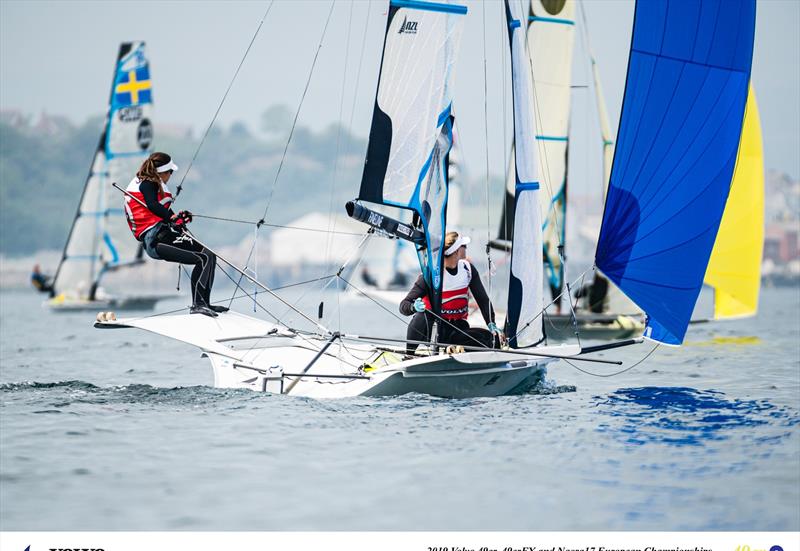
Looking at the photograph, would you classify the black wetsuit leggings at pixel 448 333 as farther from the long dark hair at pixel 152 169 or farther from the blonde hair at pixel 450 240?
the long dark hair at pixel 152 169

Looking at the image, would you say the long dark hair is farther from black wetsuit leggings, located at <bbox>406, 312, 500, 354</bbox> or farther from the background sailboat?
black wetsuit leggings, located at <bbox>406, 312, 500, 354</bbox>

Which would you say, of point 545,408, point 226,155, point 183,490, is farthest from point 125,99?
point 226,155

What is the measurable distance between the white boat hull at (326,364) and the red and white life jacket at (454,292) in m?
0.57

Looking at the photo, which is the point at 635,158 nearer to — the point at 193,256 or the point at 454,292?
the point at 454,292

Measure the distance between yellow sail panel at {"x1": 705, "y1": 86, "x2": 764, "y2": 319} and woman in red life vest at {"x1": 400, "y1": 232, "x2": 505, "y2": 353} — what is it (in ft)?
24.6

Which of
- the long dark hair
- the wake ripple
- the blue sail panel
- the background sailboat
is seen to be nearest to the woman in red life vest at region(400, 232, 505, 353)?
the background sailboat

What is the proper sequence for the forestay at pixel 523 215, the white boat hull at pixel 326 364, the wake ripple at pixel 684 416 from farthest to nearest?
1. the forestay at pixel 523 215
2. the white boat hull at pixel 326 364
3. the wake ripple at pixel 684 416

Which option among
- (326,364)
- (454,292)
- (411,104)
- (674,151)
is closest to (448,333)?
(454,292)

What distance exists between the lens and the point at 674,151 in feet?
28.5

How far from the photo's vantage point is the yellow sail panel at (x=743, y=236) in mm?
15242

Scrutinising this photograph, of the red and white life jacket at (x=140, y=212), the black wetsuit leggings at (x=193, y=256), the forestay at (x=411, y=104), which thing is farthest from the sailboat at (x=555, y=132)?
the red and white life jacket at (x=140, y=212)

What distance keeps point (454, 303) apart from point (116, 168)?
19.9 meters

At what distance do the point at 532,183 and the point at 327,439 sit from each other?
3475mm

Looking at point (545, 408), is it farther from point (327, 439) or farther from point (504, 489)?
point (504, 489)
